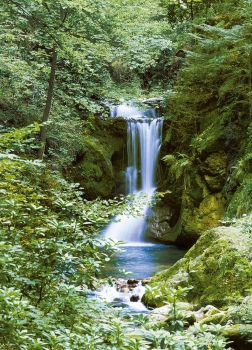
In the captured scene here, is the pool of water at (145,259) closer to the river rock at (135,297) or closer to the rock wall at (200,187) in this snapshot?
the rock wall at (200,187)

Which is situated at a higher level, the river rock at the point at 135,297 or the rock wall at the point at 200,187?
the rock wall at the point at 200,187

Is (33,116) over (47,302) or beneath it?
over

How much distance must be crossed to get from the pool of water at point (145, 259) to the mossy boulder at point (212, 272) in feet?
6.54

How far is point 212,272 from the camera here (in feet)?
19.1

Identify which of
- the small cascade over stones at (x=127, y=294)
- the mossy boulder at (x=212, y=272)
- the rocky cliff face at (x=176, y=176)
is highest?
the rocky cliff face at (x=176, y=176)

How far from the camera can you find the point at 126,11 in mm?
8656

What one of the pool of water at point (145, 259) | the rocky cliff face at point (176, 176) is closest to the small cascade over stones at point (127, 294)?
the pool of water at point (145, 259)

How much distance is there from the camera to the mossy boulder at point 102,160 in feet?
44.2

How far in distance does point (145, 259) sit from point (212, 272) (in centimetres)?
456

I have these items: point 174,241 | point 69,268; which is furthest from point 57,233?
point 174,241

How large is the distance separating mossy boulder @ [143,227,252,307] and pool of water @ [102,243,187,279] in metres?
1.99

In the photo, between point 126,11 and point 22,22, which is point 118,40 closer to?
point 126,11

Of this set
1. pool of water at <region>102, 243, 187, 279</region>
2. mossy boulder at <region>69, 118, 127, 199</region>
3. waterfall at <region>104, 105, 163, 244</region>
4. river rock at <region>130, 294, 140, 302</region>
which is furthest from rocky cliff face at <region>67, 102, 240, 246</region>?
river rock at <region>130, 294, 140, 302</region>

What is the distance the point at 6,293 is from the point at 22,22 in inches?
318
